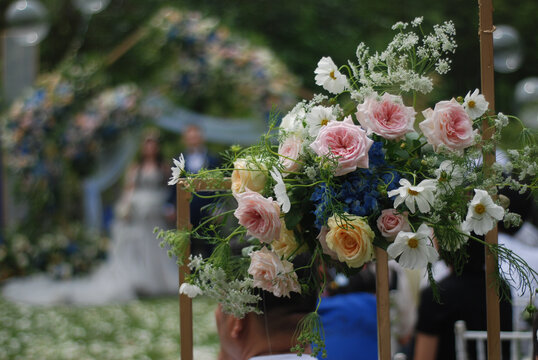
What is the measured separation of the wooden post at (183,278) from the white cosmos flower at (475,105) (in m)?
0.67

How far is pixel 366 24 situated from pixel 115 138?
9.43 meters

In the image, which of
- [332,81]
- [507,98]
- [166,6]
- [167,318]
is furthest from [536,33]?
[332,81]

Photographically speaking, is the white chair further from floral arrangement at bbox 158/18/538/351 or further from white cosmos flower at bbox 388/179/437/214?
white cosmos flower at bbox 388/179/437/214

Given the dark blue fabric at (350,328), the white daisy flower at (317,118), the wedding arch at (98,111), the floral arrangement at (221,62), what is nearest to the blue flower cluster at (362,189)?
the white daisy flower at (317,118)

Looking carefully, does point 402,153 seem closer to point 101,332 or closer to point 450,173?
point 450,173

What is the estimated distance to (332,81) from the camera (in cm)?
141

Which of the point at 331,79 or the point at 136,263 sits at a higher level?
the point at 331,79

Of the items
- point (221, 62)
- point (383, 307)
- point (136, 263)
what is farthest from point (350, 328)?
point (221, 62)

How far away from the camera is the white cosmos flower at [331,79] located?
1.40 meters

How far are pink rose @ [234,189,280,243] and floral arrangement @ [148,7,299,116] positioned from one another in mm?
6517

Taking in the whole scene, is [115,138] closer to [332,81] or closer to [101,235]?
[101,235]

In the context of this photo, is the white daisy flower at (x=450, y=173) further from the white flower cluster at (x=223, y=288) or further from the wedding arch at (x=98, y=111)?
the wedding arch at (x=98, y=111)

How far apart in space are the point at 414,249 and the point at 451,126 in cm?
26

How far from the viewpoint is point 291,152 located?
54.0 inches
